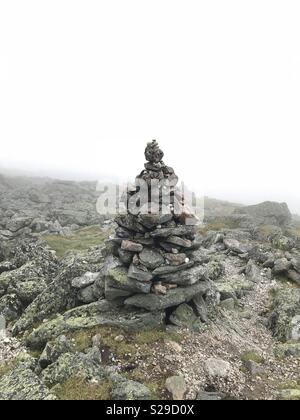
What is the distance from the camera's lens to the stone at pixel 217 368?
17.2 metres

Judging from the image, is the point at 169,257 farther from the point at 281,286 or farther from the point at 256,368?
the point at 281,286

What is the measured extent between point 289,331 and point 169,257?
375 inches

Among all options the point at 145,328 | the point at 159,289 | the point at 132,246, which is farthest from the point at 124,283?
the point at 145,328

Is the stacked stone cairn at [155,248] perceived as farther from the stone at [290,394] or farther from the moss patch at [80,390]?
the stone at [290,394]

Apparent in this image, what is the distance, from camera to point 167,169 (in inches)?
891

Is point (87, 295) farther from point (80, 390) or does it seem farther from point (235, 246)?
point (235, 246)

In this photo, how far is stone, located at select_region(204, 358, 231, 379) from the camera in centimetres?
1722

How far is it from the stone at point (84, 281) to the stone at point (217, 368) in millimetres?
9525

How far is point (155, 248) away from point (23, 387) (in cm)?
1046

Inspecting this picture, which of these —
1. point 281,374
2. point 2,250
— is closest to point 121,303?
point 281,374

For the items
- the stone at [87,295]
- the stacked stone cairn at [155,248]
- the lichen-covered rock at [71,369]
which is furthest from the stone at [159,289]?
the lichen-covered rock at [71,369]

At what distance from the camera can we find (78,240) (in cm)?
5784

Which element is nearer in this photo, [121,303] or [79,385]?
[79,385]

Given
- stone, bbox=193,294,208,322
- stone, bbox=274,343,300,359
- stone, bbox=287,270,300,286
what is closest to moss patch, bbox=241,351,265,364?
stone, bbox=274,343,300,359
